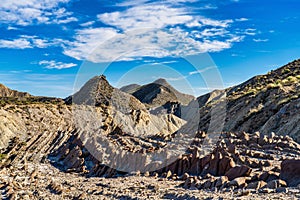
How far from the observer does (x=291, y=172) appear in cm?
1259

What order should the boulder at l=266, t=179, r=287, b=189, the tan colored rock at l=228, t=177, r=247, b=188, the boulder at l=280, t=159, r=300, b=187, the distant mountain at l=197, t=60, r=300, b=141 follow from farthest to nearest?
the distant mountain at l=197, t=60, r=300, b=141, the tan colored rock at l=228, t=177, r=247, b=188, the boulder at l=280, t=159, r=300, b=187, the boulder at l=266, t=179, r=287, b=189

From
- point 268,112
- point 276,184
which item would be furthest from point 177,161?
point 268,112

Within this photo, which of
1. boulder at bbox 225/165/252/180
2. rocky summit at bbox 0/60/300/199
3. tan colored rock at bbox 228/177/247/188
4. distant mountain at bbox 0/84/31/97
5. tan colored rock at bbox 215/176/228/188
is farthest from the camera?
distant mountain at bbox 0/84/31/97

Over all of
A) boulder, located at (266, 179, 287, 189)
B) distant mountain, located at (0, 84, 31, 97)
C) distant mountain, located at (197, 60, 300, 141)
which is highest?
distant mountain, located at (0, 84, 31, 97)

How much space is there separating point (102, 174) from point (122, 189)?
591cm

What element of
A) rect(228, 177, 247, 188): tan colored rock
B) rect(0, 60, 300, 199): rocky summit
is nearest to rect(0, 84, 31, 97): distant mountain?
rect(0, 60, 300, 199): rocky summit

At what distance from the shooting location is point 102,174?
21438 millimetres

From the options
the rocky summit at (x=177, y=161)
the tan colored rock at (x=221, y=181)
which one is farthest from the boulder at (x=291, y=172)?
the tan colored rock at (x=221, y=181)

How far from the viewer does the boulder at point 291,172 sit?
12086 mm

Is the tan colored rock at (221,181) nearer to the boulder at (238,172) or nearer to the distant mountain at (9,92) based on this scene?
the boulder at (238,172)

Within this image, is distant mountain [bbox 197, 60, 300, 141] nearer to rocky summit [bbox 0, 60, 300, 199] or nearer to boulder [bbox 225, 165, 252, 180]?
rocky summit [bbox 0, 60, 300, 199]

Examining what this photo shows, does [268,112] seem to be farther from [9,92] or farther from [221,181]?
[9,92]

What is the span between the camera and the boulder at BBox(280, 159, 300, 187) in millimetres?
12086

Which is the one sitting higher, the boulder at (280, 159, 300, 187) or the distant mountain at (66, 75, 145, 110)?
the distant mountain at (66, 75, 145, 110)
